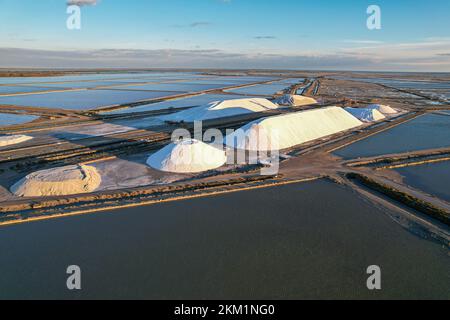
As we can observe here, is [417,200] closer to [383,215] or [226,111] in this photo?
[383,215]

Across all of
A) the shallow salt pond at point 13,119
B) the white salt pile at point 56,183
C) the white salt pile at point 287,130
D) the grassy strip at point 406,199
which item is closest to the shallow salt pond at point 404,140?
the white salt pile at point 287,130

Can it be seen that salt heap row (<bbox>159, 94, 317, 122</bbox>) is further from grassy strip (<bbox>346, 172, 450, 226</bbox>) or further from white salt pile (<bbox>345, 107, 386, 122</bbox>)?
grassy strip (<bbox>346, 172, 450, 226</bbox>)

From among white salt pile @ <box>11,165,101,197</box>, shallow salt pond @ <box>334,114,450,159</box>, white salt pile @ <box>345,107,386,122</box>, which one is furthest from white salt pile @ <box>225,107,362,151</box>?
white salt pile @ <box>11,165,101,197</box>

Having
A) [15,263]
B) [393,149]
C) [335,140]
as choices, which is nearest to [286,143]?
[335,140]

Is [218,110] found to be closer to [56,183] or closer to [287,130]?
[287,130]

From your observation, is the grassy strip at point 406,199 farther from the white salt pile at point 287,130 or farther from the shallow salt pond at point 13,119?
the shallow salt pond at point 13,119

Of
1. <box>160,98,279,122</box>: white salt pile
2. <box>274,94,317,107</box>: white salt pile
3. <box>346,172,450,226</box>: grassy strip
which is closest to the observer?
<box>346,172,450,226</box>: grassy strip
